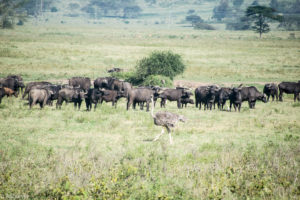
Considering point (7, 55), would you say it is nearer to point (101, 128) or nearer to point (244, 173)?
point (101, 128)

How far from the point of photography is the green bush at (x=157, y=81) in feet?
94.8

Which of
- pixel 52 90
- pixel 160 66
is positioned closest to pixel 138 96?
pixel 52 90

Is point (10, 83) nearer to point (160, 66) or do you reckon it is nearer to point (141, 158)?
point (160, 66)

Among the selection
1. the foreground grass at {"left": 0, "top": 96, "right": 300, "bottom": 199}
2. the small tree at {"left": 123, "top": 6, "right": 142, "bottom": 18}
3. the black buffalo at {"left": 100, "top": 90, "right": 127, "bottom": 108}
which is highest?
the small tree at {"left": 123, "top": 6, "right": 142, "bottom": 18}

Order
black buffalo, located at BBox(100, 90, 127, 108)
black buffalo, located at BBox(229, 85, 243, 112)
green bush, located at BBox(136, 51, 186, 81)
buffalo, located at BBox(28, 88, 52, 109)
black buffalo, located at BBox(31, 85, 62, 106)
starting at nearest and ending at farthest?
1. buffalo, located at BBox(28, 88, 52, 109)
2. black buffalo, located at BBox(31, 85, 62, 106)
3. black buffalo, located at BBox(229, 85, 243, 112)
4. black buffalo, located at BBox(100, 90, 127, 108)
5. green bush, located at BBox(136, 51, 186, 81)

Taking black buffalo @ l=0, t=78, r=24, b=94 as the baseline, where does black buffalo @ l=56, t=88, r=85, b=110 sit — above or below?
below

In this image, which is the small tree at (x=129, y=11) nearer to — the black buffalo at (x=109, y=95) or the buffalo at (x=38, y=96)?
the black buffalo at (x=109, y=95)

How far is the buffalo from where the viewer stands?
18531 millimetres

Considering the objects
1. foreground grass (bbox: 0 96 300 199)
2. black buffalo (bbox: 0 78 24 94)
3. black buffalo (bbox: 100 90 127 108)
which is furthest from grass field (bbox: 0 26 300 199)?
black buffalo (bbox: 0 78 24 94)

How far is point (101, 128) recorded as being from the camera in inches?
581

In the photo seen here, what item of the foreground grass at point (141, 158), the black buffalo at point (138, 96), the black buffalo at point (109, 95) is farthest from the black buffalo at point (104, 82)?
the foreground grass at point (141, 158)

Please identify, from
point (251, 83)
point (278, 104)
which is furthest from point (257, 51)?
point (278, 104)

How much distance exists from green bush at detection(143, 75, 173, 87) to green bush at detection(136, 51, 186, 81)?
4.55 ft

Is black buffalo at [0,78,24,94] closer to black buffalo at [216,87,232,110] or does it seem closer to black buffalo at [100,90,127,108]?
black buffalo at [100,90,127,108]
